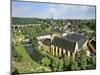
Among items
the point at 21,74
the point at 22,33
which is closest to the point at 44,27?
the point at 22,33

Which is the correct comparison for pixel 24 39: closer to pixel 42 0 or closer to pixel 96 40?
pixel 42 0

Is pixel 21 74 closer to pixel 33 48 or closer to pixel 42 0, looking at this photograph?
pixel 33 48

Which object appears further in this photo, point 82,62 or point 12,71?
point 82,62

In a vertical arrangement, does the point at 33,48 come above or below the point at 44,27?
below

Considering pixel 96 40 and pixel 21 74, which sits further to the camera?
pixel 96 40

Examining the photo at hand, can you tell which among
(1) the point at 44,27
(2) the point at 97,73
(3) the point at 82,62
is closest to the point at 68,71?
(3) the point at 82,62

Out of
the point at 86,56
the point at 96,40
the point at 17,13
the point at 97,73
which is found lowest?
the point at 97,73

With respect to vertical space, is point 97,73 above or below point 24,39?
below

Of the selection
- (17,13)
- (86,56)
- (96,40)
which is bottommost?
(86,56)
